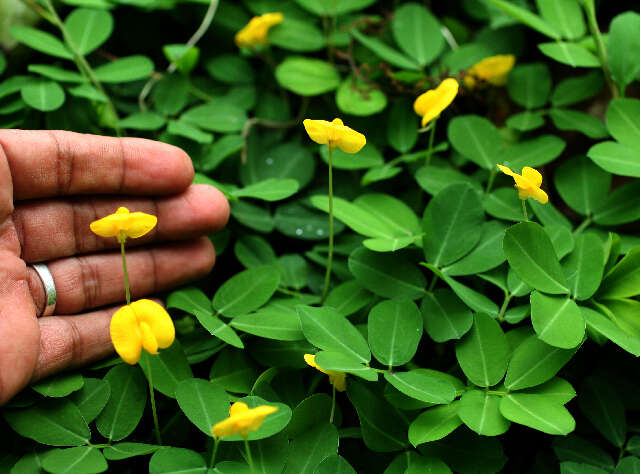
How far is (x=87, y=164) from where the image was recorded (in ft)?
4.93

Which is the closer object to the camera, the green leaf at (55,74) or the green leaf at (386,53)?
the green leaf at (55,74)

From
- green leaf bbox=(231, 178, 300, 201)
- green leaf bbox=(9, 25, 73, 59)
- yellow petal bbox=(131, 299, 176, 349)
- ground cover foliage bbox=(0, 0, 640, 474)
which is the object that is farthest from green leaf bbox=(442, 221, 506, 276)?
green leaf bbox=(9, 25, 73, 59)

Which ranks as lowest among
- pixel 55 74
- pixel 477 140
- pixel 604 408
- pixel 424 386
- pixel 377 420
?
pixel 604 408

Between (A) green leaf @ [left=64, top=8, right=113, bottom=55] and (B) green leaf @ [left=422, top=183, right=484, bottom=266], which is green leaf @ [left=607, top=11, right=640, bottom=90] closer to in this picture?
(B) green leaf @ [left=422, top=183, right=484, bottom=266]

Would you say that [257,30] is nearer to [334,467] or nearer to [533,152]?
[533,152]

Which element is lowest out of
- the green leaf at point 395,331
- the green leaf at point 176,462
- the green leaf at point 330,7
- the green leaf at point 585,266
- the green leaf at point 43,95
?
the green leaf at point 176,462

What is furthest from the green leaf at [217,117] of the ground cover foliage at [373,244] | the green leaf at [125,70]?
the green leaf at [125,70]

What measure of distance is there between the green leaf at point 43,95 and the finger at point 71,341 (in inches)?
25.8

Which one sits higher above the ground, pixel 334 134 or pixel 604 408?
pixel 334 134

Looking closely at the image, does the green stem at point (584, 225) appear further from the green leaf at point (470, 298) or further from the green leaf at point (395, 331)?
the green leaf at point (395, 331)

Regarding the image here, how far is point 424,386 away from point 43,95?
1.35 metres

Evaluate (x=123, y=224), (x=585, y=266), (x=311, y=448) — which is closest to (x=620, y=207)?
(x=585, y=266)

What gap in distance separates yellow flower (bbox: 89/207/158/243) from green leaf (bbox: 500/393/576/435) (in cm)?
79

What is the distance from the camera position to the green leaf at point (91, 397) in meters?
1.32
